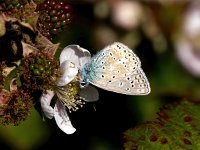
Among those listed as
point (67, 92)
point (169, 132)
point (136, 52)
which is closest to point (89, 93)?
point (67, 92)

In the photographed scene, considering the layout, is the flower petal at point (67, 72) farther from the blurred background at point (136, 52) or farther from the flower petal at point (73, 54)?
the blurred background at point (136, 52)

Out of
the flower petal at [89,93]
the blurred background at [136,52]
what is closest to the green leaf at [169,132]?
the flower petal at [89,93]

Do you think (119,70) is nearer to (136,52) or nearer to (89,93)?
(89,93)

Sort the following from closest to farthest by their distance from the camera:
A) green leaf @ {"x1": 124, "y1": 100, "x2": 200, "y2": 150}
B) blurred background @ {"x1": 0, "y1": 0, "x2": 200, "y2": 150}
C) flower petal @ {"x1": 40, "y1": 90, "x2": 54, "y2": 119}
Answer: flower petal @ {"x1": 40, "y1": 90, "x2": 54, "y2": 119}, green leaf @ {"x1": 124, "y1": 100, "x2": 200, "y2": 150}, blurred background @ {"x1": 0, "y1": 0, "x2": 200, "y2": 150}

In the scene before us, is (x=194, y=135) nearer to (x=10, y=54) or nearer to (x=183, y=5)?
(x=10, y=54)

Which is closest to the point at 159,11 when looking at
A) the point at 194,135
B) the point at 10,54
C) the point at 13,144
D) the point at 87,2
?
the point at 87,2

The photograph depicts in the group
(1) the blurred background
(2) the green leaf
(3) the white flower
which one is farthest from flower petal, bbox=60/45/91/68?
(1) the blurred background

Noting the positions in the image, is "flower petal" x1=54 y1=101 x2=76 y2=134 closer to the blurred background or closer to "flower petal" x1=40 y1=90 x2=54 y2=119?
"flower petal" x1=40 y1=90 x2=54 y2=119
